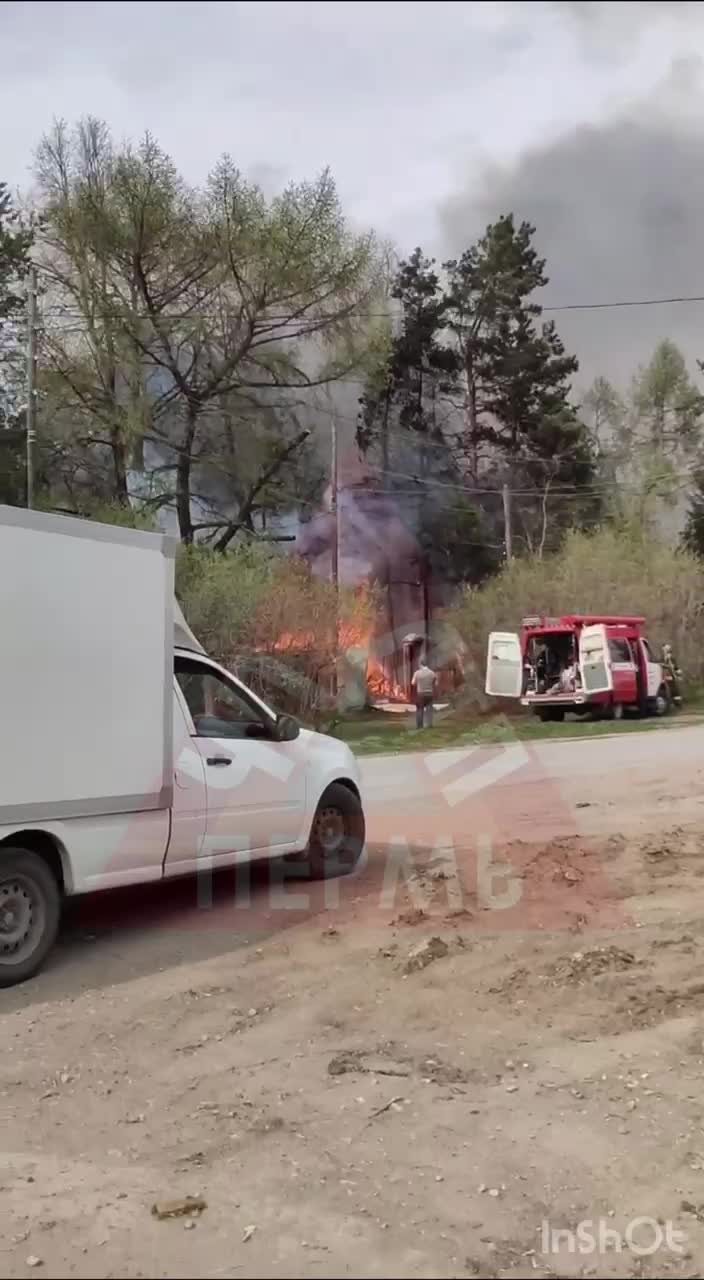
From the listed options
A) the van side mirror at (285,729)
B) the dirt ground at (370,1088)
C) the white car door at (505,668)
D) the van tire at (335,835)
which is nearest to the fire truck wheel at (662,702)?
the white car door at (505,668)

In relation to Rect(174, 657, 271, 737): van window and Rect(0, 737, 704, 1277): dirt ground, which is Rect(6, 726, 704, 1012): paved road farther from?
Rect(174, 657, 271, 737): van window

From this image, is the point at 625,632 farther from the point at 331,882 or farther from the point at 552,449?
the point at 552,449

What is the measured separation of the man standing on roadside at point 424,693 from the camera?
78.4 feet

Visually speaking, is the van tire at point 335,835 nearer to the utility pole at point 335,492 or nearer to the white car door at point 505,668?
the white car door at point 505,668

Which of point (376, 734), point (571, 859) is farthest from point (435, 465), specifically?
point (571, 859)

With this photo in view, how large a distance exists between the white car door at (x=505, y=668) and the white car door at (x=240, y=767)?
748 inches

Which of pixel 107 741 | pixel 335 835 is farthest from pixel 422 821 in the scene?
pixel 107 741

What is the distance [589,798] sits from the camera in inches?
447

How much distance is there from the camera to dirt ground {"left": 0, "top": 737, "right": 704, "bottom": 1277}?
312 centimetres

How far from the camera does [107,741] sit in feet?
20.0

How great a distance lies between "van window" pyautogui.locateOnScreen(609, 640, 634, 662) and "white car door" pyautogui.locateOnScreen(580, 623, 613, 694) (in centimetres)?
22

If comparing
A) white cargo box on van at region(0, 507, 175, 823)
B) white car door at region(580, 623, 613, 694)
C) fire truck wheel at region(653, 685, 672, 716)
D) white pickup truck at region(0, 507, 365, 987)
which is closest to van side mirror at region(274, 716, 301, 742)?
white pickup truck at region(0, 507, 365, 987)

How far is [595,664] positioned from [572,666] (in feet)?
2.70

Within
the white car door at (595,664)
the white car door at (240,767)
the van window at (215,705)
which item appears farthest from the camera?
the white car door at (595,664)
